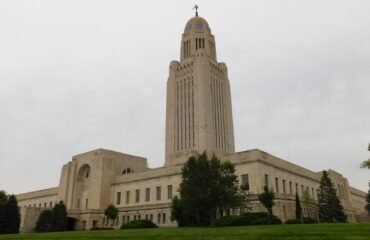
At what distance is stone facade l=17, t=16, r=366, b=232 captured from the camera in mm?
49750

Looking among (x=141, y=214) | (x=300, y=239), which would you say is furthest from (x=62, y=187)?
(x=300, y=239)

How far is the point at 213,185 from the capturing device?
112 ft

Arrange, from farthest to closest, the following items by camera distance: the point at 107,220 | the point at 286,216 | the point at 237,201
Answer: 1. the point at 107,220
2. the point at 286,216
3. the point at 237,201

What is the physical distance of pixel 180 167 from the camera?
55.0 m

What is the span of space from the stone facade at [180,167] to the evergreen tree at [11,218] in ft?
23.0

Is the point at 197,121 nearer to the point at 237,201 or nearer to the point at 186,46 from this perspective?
the point at 186,46

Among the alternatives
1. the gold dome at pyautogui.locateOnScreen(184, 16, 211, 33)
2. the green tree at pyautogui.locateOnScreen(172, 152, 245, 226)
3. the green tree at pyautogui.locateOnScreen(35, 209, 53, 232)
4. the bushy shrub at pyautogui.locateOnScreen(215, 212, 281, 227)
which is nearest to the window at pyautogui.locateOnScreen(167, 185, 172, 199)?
the green tree at pyautogui.locateOnScreen(35, 209, 53, 232)

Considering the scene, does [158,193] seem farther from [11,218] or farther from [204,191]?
[204,191]

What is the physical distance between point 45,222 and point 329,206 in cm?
4206

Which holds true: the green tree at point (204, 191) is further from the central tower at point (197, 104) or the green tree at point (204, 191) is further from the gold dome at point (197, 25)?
the gold dome at point (197, 25)

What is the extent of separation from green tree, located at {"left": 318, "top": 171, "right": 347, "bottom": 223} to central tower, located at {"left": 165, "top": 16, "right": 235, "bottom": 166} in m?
23.1

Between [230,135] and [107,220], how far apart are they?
3084 cm

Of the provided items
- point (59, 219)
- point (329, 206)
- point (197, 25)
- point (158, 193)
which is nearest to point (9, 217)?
point (59, 219)

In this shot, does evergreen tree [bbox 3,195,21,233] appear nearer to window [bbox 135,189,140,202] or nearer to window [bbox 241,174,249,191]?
window [bbox 135,189,140,202]
